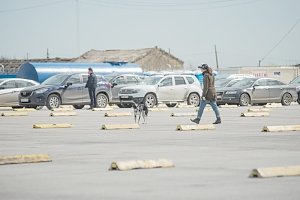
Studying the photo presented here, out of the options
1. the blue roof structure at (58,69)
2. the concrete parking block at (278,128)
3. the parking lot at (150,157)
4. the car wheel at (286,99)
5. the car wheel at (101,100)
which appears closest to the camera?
the parking lot at (150,157)

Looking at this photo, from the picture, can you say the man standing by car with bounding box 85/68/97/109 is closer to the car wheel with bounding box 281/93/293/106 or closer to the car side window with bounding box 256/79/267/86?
the car side window with bounding box 256/79/267/86

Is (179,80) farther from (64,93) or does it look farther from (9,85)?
(9,85)

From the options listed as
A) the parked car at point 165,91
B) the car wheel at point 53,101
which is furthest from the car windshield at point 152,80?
the car wheel at point 53,101

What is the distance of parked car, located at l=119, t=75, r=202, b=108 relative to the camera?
35156 mm

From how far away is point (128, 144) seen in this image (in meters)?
14.6

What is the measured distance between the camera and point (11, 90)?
110 feet

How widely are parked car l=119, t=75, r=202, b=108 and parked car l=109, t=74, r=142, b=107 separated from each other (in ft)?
1.70

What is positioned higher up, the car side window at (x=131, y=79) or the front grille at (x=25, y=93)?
the car side window at (x=131, y=79)

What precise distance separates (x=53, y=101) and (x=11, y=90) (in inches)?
87.4

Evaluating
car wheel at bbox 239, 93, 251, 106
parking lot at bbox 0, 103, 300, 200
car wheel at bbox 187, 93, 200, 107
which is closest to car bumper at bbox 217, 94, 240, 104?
car wheel at bbox 239, 93, 251, 106

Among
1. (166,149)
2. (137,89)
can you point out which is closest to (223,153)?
(166,149)

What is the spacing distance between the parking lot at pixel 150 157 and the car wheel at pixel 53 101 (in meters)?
13.2

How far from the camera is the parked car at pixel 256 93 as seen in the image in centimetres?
3684

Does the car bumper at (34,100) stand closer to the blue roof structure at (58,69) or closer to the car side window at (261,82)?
the blue roof structure at (58,69)
